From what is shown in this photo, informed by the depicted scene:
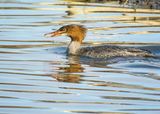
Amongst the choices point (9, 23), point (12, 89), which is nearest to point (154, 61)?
point (12, 89)

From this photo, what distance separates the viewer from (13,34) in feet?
67.6

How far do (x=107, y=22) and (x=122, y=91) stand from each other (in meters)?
10.9

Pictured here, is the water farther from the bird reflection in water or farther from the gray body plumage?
the gray body plumage

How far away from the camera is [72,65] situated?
16688 mm

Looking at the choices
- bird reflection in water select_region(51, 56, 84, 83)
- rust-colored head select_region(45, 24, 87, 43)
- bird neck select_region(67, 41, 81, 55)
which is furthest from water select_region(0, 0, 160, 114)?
rust-colored head select_region(45, 24, 87, 43)

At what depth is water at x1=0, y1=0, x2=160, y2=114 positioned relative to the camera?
11367 millimetres

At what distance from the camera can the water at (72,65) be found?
1137 centimetres

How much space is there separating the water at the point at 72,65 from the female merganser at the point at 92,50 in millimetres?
351

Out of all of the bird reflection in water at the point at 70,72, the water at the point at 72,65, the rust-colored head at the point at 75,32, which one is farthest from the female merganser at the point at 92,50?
the bird reflection in water at the point at 70,72

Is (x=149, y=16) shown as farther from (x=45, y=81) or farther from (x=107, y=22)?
(x=45, y=81)

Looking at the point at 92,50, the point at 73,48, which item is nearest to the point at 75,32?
the point at 73,48

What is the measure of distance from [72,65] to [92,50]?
1.58 meters

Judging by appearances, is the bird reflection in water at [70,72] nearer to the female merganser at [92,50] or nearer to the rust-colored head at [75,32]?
the female merganser at [92,50]

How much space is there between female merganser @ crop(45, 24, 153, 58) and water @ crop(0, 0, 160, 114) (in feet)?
1.15
